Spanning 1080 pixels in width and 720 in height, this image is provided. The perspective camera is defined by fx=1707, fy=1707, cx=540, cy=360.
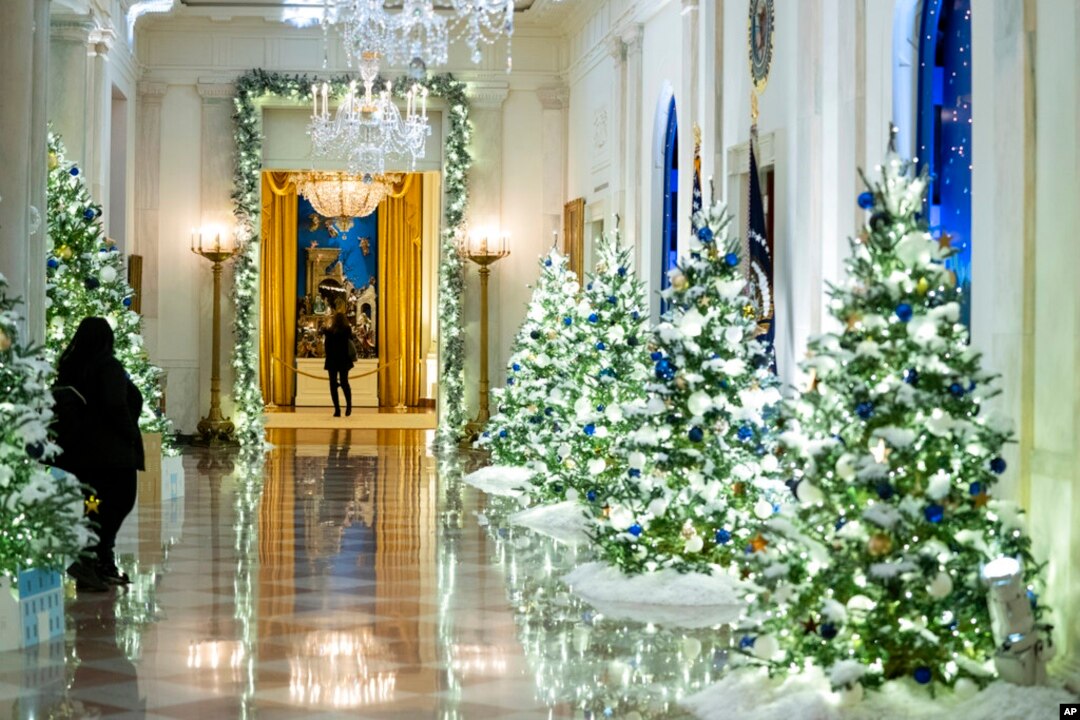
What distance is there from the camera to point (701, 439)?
366 inches

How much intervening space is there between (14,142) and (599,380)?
444 cm

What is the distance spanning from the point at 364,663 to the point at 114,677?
1076 mm

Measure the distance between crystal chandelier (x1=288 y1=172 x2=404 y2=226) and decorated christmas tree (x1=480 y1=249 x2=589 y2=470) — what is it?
28.2 ft

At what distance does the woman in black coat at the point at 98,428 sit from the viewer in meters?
9.32

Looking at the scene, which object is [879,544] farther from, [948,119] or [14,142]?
[14,142]

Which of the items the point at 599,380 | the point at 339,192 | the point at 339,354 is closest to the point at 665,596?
the point at 599,380

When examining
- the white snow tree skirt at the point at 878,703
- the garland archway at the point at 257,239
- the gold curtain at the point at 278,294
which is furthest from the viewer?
the gold curtain at the point at 278,294

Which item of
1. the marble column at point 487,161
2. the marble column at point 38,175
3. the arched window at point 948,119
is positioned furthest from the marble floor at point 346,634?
the marble column at point 487,161

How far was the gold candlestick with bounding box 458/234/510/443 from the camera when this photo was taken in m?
20.9

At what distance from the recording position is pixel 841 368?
662 cm

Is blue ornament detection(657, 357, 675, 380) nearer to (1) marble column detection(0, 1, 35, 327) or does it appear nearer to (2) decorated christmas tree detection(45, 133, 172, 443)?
(1) marble column detection(0, 1, 35, 327)

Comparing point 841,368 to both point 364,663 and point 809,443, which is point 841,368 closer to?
point 809,443

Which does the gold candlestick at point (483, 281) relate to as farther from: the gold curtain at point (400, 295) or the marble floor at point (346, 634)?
the gold curtain at point (400, 295)

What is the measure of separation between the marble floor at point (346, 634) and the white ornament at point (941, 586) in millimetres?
1082
